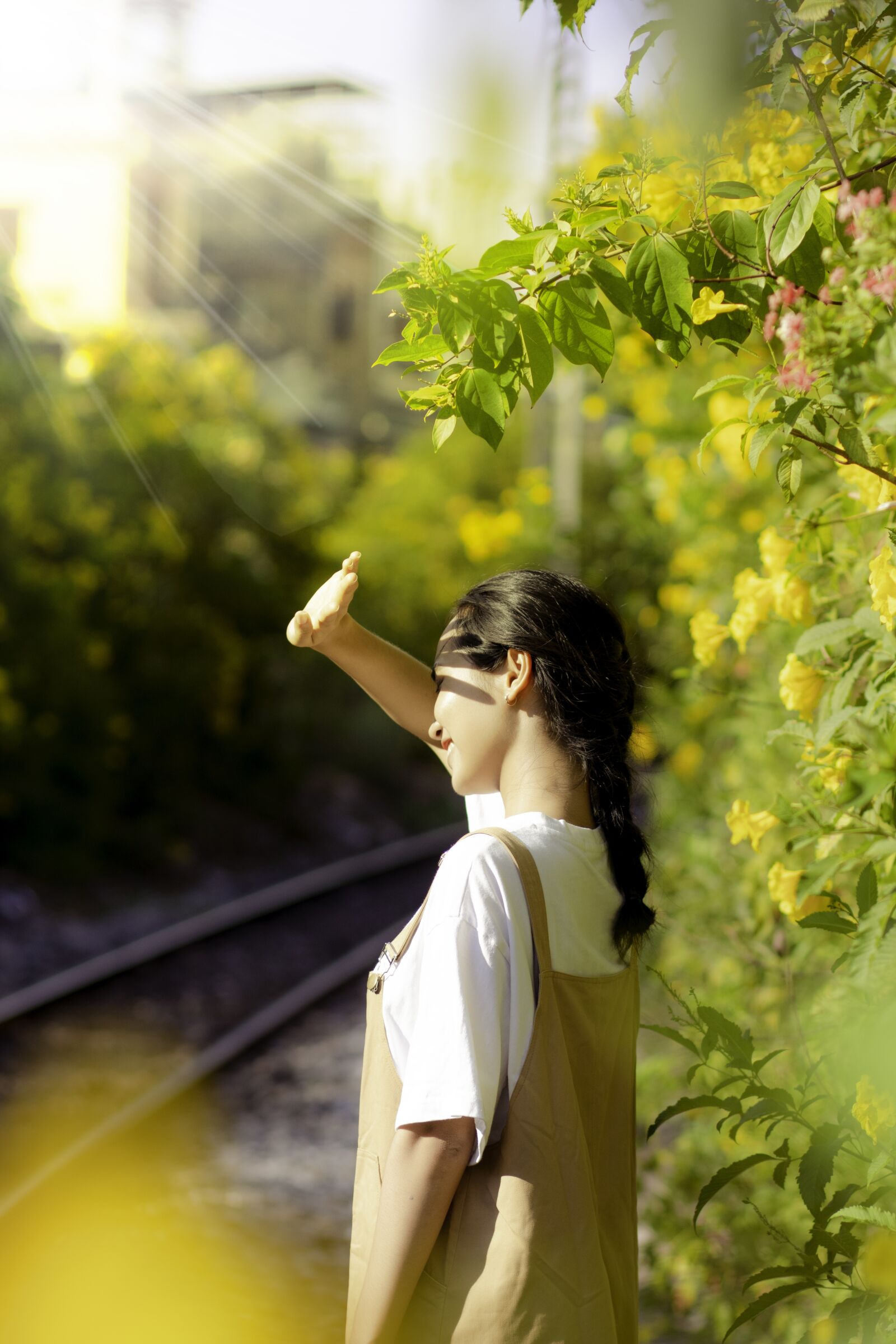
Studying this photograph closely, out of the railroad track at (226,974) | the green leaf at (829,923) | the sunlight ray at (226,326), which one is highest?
the sunlight ray at (226,326)

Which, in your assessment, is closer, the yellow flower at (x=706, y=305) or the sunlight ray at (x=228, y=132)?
the yellow flower at (x=706, y=305)

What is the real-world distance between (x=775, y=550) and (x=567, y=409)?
26.7 ft

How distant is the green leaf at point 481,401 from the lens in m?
1.38

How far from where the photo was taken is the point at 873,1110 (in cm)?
135

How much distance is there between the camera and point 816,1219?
140 centimetres

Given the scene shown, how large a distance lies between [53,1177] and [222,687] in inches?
298

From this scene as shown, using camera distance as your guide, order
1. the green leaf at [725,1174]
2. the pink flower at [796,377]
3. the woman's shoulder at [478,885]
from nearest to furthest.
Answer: the pink flower at [796,377] < the woman's shoulder at [478,885] < the green leaf at [725,1174]

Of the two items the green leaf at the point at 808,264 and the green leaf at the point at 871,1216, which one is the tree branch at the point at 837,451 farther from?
the green leaf at the point at 871,1216

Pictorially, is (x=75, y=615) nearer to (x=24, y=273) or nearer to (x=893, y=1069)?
(x=24, y=273)

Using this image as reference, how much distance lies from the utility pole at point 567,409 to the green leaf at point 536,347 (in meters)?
2.27

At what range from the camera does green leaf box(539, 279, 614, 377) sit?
1381mm

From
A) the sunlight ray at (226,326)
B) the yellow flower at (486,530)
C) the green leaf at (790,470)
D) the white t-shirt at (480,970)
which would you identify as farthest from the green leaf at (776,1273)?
the sunlight ray at (226,326)

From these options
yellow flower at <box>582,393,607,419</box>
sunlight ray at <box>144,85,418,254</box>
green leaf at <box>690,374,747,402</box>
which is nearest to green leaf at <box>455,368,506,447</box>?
green leaf at <box>690,374,747,402</box>

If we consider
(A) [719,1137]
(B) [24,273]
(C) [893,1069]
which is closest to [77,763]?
(B) [24,273]
